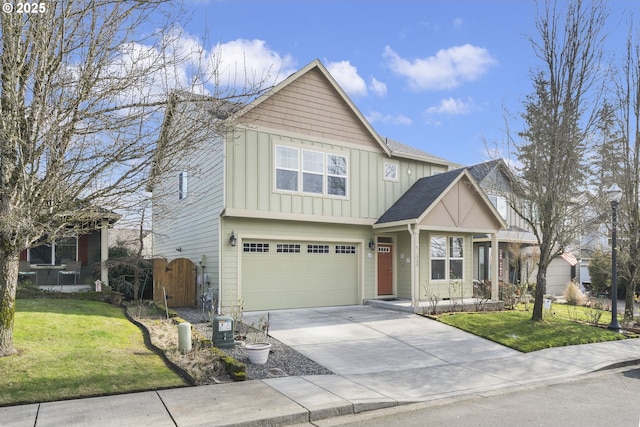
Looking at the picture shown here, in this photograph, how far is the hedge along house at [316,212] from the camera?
1400 centimetres

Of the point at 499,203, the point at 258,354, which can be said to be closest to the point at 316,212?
the point at 258,354

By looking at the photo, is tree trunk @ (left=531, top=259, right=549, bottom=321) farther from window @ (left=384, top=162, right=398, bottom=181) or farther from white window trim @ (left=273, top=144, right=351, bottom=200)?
white window trim @ (left=273, top=144, right=351, bottom=200)

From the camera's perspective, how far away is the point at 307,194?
596 inches

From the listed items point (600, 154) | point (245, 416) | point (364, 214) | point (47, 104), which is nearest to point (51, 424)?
point (245, 416)

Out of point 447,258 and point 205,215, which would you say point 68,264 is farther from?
point 447,258

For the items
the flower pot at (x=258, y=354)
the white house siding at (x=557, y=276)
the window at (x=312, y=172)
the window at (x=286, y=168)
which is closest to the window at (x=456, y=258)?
the window at (x=312, y=172)

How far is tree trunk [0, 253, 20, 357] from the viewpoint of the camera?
752 centimetres

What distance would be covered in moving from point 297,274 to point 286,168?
11.7 ft

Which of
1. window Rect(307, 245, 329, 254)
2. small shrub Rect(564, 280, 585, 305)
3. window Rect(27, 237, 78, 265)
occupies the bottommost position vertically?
small shrub Rect(564, 280, 585, 305)

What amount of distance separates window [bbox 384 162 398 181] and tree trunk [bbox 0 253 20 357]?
40.7 ft

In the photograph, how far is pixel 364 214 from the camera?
16.5 meters

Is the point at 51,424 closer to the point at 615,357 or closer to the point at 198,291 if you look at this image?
the point at 198,291

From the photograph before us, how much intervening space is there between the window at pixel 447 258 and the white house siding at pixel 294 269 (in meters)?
2.48

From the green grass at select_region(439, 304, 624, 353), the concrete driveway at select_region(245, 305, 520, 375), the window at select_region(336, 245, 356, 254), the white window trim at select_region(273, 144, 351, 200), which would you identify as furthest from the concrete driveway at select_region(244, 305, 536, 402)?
the white window trim at select_region(273, 144, 351, 200)
